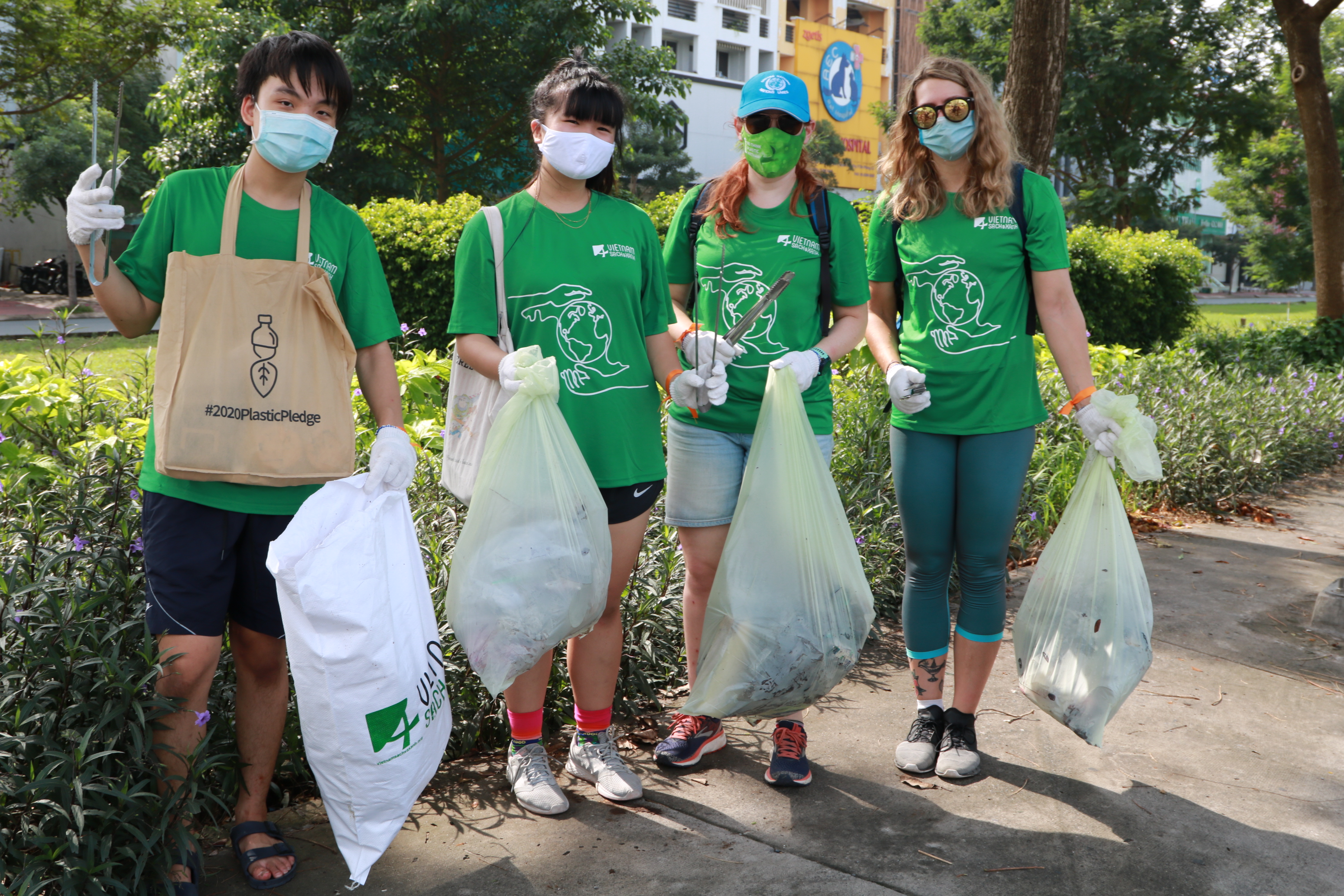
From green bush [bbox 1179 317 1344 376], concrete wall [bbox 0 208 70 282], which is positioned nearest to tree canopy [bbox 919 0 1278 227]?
green bush [bbox 1179 317 1344 376]

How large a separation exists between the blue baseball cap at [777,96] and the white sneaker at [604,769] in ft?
5.35

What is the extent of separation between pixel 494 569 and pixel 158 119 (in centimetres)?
2002

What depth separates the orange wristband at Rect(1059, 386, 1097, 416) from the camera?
257 centimetres

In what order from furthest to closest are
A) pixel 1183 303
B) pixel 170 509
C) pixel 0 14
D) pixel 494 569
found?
pixel 0 14, pixel 1183 303, pixel 494 569, pixel 170 509

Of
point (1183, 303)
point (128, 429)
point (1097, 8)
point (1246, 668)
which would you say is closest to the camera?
point (128, 429)

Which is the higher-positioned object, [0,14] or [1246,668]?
[0,14]

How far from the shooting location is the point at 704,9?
43.2 metres

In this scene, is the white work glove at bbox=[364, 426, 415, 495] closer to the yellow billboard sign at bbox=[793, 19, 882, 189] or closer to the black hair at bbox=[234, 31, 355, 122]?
the black hair at bbox=[234, 31, 355, 122]

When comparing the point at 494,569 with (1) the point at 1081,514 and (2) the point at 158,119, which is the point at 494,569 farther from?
(2) the point at 158,119

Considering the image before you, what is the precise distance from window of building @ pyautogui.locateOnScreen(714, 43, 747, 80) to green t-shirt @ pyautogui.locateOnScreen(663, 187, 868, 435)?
4520 cm

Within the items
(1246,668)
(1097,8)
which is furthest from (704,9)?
(1246,668)

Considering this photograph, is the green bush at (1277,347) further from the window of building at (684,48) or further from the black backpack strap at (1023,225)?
the window of building at (684,48)

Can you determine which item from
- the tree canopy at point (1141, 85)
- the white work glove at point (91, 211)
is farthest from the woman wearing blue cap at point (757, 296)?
the tree canopy at point (1141, 85)

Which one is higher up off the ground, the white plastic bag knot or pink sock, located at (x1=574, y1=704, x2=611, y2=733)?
the white plastic bag knot
